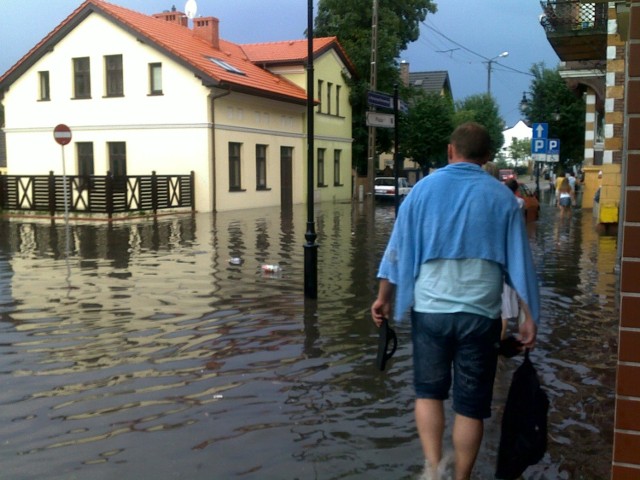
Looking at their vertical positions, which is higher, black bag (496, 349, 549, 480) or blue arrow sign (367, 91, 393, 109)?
blue arrow sign (367, 91, 393, 109)

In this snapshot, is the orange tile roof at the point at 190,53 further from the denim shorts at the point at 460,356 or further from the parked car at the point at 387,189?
the denim shorts at the point at 460,356

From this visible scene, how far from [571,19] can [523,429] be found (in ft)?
63.6

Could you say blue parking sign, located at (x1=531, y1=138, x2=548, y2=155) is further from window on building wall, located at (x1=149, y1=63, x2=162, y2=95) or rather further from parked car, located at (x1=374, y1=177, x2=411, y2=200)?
parked car, located at (x1=374, y1=177, x2=411, y2=200)

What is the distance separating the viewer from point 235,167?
94.6ft

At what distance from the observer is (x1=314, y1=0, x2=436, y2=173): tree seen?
39.3 meters

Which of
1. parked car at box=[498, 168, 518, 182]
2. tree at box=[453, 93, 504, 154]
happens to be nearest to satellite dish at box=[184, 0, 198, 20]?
parked car at box=[498, 168, 518, 182]

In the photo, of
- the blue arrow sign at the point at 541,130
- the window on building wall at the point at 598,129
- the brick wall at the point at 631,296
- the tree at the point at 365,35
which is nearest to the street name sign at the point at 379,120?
the brick wall at the point at 631,296

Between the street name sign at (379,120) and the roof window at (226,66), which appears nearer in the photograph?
the street name sign at (379,120)

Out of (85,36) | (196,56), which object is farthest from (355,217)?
(85,36)

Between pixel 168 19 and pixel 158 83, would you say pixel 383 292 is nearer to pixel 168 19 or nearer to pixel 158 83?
pixel 158 83

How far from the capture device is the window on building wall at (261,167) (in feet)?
101

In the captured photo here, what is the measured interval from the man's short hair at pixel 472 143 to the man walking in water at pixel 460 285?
8cm

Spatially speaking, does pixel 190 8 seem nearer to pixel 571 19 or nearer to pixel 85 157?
pixel 85 157

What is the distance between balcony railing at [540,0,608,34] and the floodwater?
34.2ft
